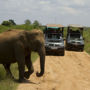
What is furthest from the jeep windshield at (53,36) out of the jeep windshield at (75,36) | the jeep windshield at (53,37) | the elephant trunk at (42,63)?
the elephant trunk at (42,63)

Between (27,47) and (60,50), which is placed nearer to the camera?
(27,47)

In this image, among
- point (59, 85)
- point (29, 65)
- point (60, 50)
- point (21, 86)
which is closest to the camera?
point (21, 86)

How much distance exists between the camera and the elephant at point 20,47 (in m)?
8.75

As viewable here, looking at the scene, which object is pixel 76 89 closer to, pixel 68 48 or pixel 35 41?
pixel 35 41

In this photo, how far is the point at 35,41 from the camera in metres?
9.09

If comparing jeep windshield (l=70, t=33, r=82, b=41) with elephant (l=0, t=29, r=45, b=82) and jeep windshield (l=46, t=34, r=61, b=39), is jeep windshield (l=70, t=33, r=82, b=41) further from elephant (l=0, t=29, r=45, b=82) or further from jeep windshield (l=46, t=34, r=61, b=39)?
elephant (l=0, t=29, r=45, b=82)

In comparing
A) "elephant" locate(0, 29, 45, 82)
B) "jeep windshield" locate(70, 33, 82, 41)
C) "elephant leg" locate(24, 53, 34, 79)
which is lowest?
"jeep windshield" locate(70, 33, 82, 41)

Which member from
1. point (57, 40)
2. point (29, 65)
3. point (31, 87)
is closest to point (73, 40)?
point (57, 40)

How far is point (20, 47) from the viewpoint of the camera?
873 centimetres

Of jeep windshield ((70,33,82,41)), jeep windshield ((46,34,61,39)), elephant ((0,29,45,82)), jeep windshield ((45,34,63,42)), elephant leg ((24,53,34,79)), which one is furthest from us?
jeep windshield ((70,33,82,41))

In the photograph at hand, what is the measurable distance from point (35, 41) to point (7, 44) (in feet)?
3.43

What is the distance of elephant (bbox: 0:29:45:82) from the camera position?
28.7 ft

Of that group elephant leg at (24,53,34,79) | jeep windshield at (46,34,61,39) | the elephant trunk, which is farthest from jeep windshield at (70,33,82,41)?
the elephant trunk

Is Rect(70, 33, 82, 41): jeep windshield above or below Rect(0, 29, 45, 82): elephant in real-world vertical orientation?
below
